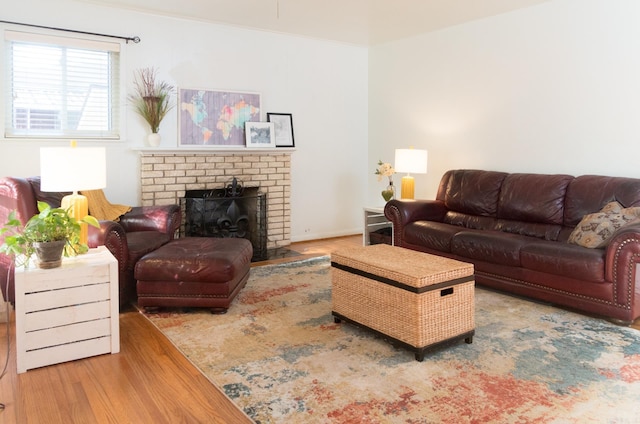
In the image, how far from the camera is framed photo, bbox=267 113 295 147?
5.88 m

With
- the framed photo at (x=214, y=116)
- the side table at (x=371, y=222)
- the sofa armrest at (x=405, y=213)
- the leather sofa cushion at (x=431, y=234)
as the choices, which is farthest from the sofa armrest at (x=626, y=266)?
the framed photo at (x=214, y=116)

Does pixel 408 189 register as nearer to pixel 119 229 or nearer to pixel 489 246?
pixel 489 246

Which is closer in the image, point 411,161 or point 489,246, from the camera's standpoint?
point 489,246

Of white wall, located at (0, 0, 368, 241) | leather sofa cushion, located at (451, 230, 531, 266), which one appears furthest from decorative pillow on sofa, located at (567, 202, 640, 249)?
white wall, located at (0, 0, 368, 241)

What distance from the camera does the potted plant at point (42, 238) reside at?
261 cm

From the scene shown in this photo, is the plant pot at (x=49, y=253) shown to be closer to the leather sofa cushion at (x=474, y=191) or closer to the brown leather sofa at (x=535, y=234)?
the brown leather sofa at (x=535, y=234)

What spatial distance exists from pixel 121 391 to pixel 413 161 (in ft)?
12.6

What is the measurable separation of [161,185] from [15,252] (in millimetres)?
2546

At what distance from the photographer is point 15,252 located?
2604 mm

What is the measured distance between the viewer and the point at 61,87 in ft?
15.1

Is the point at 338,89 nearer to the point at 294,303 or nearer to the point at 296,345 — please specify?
the point at 294,303

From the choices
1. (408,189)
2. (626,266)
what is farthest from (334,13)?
(626,266)

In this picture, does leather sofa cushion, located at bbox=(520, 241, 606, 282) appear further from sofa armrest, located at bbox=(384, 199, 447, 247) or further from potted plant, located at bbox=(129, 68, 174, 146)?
potted plant, located at bbox=(129, 68, 174, 146)

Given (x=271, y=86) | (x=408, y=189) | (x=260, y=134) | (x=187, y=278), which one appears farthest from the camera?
(x=271, y=86)
